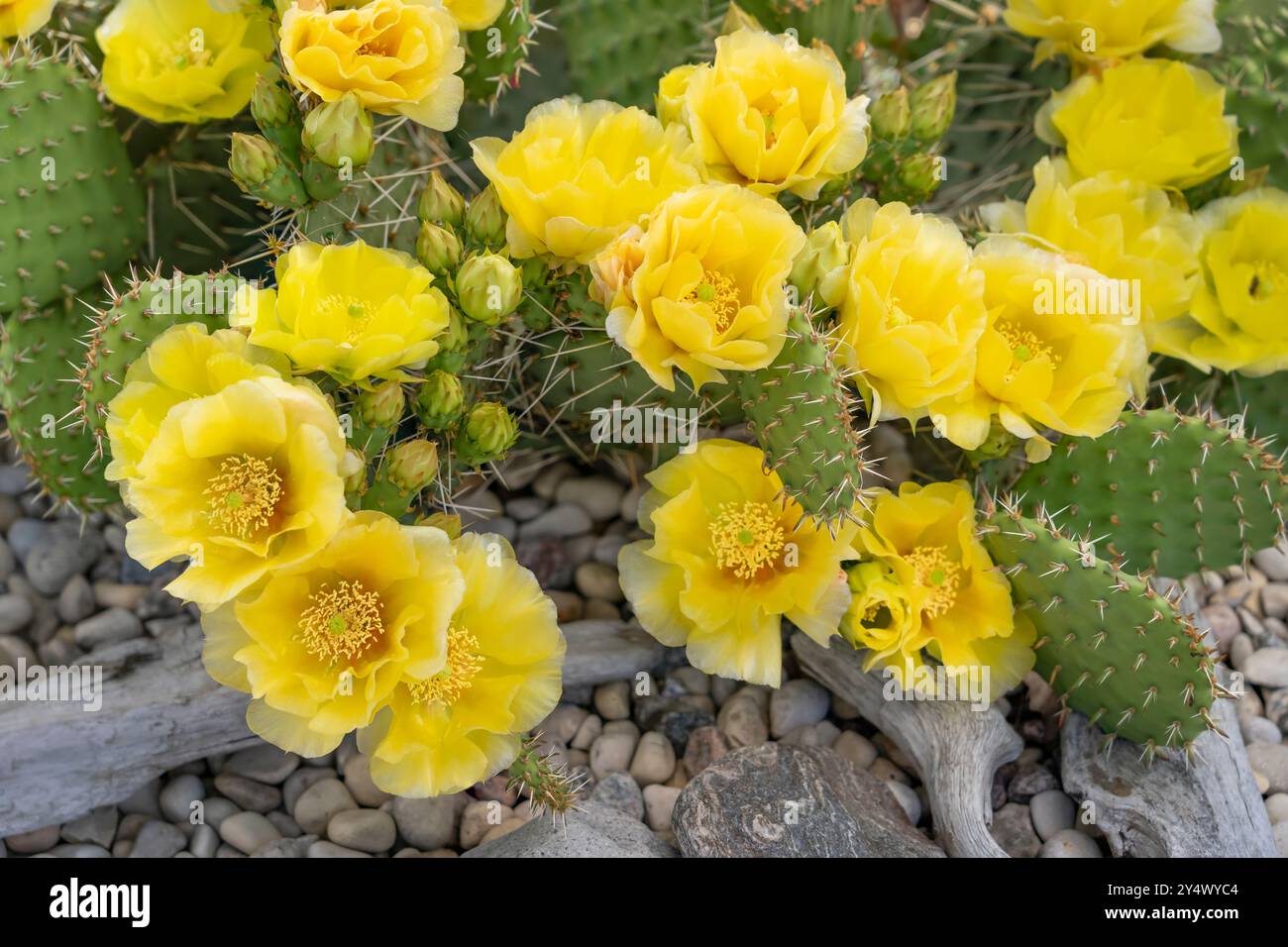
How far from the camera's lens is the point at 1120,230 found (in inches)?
61.0

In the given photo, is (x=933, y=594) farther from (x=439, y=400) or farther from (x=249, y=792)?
(x=249, y=792)

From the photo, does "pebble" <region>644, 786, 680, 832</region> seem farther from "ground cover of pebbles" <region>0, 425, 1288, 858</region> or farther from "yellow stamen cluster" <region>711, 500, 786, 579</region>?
"yellow stamen cluster" <region>711, 500, 786, 579</region>

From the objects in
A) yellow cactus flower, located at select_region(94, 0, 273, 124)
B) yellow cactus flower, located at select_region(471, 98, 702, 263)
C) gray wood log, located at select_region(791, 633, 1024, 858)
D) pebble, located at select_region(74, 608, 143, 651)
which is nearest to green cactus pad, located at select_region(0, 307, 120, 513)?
pebble, located at select_region(74, 608, 143, 651)

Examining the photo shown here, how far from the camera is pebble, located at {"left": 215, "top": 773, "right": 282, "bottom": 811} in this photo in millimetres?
1534

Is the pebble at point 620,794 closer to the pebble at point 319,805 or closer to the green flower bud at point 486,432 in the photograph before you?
the pebble at point 319,805

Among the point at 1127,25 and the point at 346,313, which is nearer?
the point at 346,313

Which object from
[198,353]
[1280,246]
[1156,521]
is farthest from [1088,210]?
[198,353]

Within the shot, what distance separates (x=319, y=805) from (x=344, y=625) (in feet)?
1.35

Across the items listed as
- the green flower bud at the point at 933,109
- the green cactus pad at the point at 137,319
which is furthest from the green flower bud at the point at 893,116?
the green cactus pad at the point at 137,319

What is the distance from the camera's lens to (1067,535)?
4.81ft

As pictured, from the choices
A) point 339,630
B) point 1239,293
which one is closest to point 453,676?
point 339,630

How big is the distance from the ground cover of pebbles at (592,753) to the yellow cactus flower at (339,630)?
0.94 ft

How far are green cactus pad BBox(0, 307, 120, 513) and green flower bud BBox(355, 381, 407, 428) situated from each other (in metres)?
0.45
